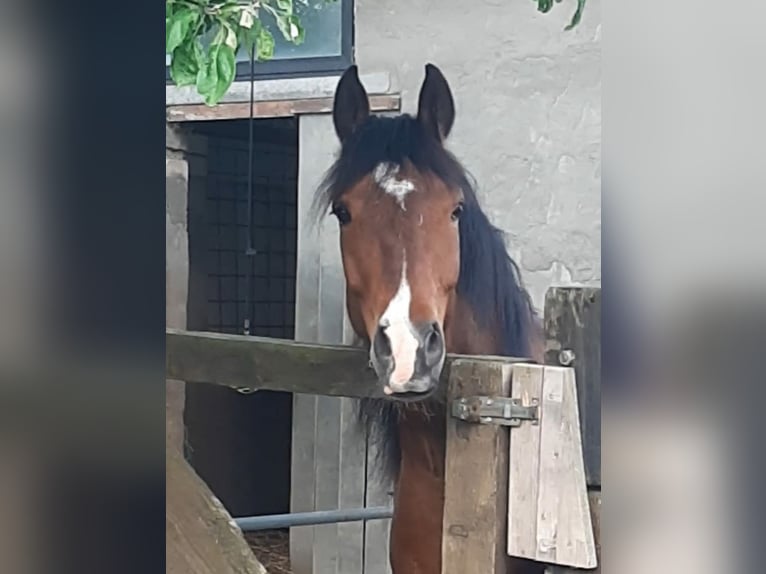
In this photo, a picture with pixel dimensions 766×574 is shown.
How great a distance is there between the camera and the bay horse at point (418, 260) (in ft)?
2.68

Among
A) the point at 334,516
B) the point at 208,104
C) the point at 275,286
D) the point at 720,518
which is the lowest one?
the point at 334,516

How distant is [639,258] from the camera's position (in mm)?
517

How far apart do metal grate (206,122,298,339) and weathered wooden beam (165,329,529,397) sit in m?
0.02

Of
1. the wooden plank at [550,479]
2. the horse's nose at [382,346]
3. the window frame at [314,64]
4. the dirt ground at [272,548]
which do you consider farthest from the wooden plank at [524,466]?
the window frame at [314,64]

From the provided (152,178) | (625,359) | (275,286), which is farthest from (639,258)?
(275,286)

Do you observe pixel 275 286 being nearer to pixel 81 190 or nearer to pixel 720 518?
pixel 81 190

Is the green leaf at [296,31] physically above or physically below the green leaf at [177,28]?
above

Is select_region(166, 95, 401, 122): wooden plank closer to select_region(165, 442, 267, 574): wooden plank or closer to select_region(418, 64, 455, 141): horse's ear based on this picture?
select_region(418, 64, 455, 141): horse's ear

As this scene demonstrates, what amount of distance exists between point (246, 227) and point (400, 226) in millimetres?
143

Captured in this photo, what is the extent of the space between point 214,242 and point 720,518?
1.68 ft

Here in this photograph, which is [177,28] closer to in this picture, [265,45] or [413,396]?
[265,45]

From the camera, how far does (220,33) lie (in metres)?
0.80

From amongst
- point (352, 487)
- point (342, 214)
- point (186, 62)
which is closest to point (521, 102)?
point (342, 214)

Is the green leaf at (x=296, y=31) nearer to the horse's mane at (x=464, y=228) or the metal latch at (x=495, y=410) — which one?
the horse's mane at (x=464, y=228)
